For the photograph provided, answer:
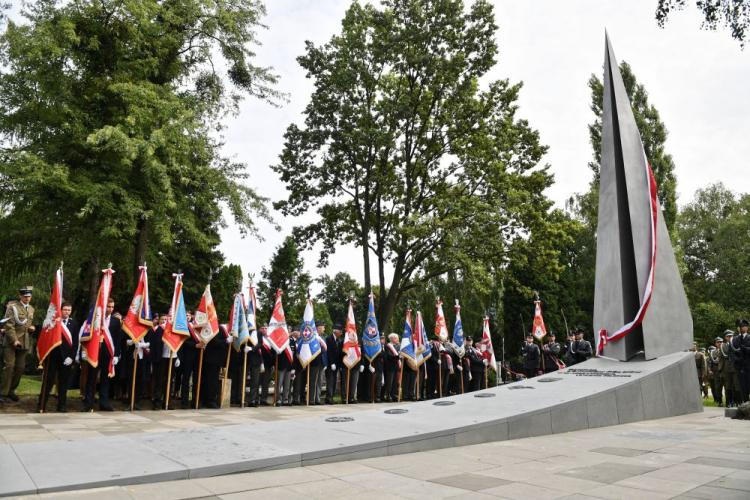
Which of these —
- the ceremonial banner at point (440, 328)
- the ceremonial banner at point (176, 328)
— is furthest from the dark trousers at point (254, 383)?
the ceremonial banner at point (440, 328)

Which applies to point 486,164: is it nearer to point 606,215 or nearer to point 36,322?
point 606,215

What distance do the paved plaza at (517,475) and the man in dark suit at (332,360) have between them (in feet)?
25.7

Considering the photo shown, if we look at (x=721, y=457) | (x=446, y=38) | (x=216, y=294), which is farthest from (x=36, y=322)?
(x=721, y=457)

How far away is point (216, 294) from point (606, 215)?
32.9 metres

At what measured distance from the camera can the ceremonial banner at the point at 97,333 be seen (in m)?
10.2

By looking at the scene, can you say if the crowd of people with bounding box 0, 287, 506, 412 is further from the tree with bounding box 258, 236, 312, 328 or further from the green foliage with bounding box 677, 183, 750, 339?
the tree with bounding box 258, 236, 312, 328

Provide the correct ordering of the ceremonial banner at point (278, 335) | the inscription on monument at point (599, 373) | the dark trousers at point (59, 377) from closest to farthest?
the dark trousers at point (59, 377), the inscription on monument at point (599, 373), the ceremonial banner at point (278, 335)

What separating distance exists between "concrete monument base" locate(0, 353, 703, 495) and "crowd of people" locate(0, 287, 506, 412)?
16.1ft

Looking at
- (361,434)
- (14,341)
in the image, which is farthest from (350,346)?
(361,434)

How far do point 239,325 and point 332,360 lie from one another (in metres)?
3.08

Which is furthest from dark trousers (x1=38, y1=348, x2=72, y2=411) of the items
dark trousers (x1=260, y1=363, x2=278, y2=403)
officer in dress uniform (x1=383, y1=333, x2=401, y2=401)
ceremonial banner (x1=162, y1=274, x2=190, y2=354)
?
officer in dress uniform (x1=383, y1=333, x2=401, y2=401)

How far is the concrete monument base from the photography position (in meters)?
4.69

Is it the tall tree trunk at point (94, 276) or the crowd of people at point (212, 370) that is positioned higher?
the tall tree trunk at point (94, 276)

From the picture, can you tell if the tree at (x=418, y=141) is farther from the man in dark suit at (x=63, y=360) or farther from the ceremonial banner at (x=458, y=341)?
the man in dark suit at (x=63, y=360)
